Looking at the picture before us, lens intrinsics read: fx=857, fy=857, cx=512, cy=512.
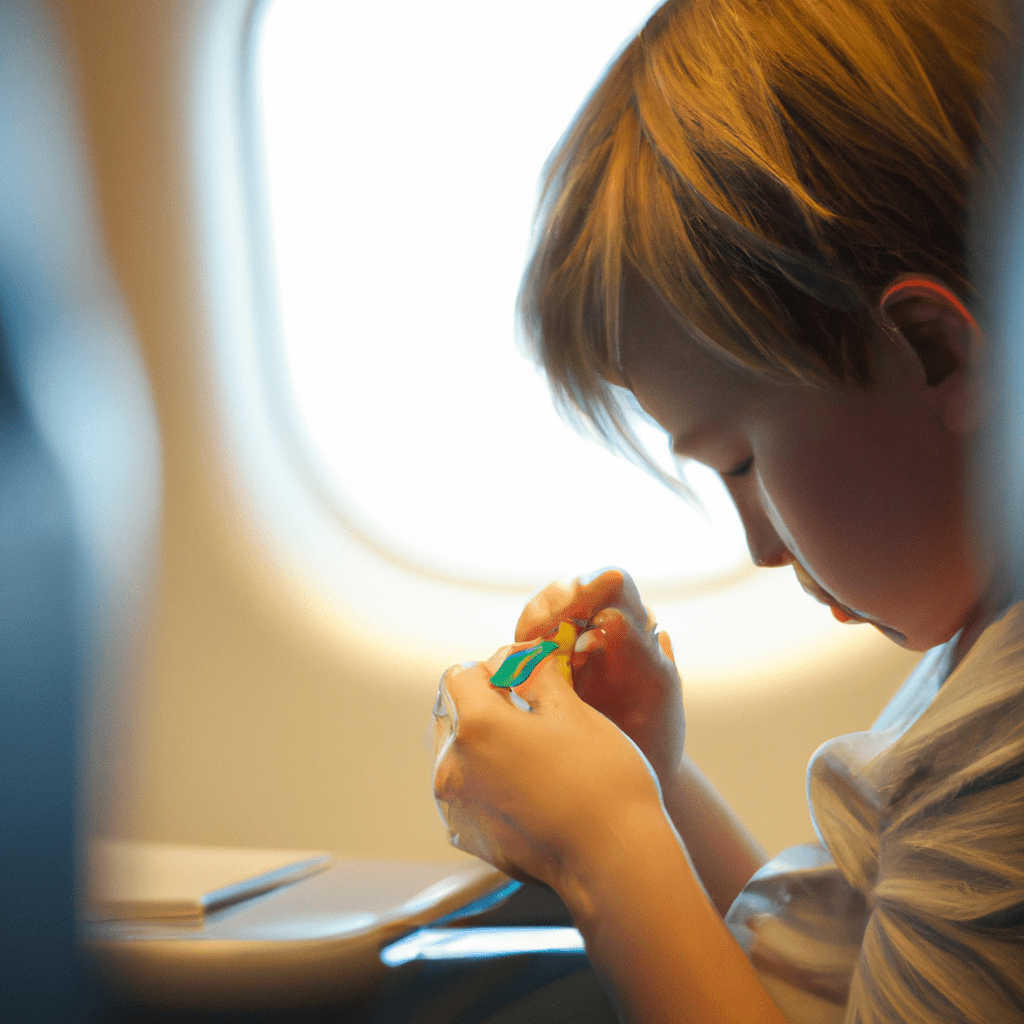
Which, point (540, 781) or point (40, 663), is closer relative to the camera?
point (40, 663)

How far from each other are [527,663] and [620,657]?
0.32 feet

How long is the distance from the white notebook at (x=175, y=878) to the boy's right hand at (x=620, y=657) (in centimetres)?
23

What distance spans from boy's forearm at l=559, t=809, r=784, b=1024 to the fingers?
0.47 ft

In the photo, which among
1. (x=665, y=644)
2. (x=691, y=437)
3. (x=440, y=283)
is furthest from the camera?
(x=440, y=283)

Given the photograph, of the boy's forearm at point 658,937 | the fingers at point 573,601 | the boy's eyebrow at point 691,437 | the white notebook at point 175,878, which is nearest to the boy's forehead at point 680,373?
the boy's eyebrow at point 691,437

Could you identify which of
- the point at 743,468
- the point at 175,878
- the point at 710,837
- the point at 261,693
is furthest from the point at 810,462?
the point at 261,693

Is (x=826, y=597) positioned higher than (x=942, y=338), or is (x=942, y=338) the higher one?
(x=942, y=338)

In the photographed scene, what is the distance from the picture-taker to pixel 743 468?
0.48 metres

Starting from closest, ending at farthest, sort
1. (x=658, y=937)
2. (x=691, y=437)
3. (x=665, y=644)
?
(x=658, y=937), (x=691, y=437), (x=665, y=644)

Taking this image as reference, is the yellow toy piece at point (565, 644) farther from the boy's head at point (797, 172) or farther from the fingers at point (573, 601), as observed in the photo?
the boy's head at point (797, 172)

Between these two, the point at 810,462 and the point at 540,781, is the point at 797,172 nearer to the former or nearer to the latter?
the point at 810,462

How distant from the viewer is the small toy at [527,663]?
46cm

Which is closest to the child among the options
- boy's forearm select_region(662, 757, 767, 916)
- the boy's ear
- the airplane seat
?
the boy's ear

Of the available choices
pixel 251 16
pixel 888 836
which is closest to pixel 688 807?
pixel 888 836
